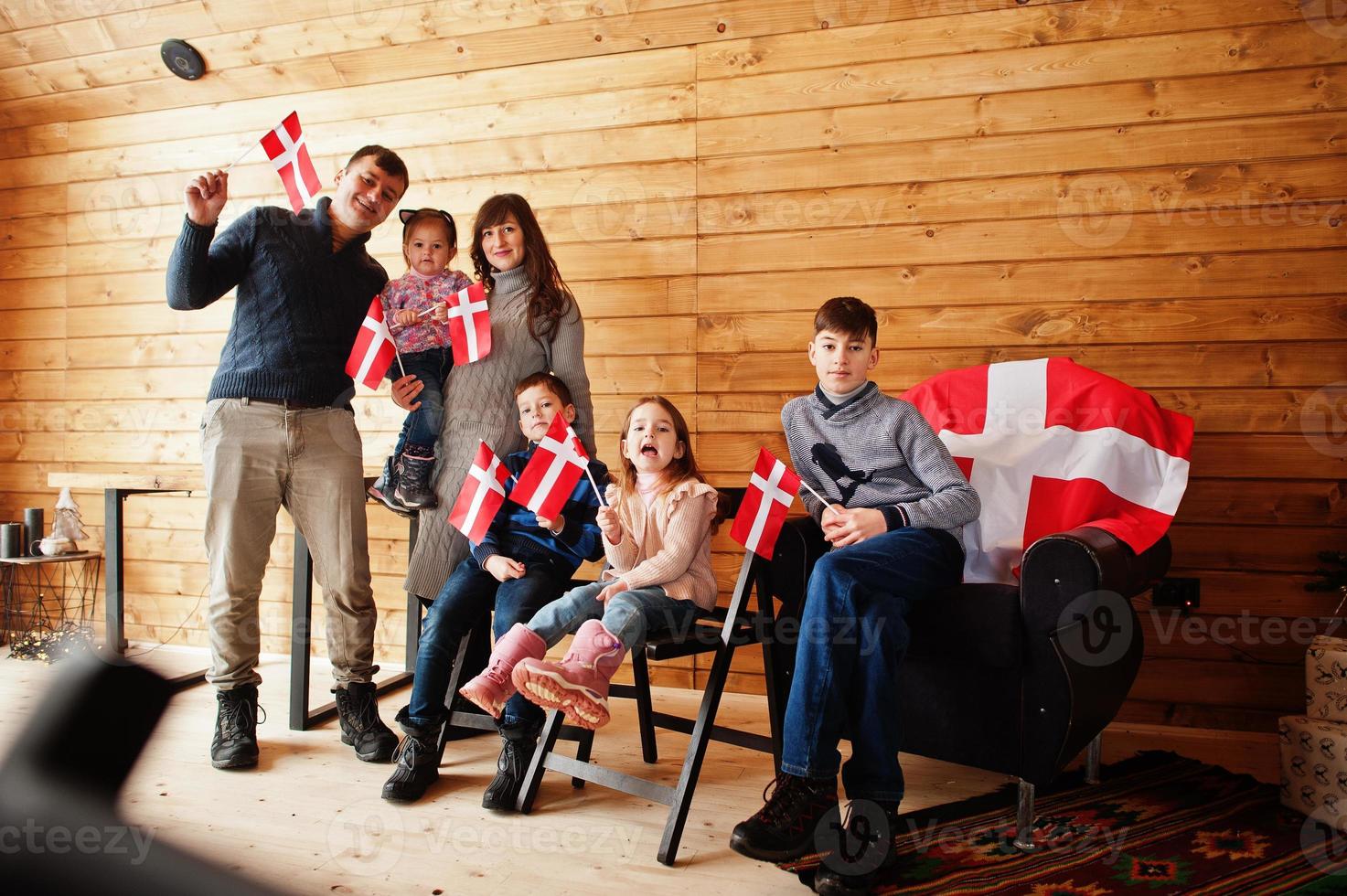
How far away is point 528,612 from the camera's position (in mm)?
2053

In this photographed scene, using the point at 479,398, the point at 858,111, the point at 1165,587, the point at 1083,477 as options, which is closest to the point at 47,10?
the point at 479,398

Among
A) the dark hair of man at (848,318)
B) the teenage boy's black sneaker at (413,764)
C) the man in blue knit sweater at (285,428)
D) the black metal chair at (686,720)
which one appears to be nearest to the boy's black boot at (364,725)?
the man in blue knit sweater at (285,428)

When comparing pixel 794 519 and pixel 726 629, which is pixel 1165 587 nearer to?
pixel 794 519

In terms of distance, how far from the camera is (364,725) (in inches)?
91.5

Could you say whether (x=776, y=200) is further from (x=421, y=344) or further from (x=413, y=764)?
(x=413, y=764)

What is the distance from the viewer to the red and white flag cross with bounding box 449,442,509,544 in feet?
7.06

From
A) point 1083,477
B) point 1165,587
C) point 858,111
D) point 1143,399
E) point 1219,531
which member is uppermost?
point 858,111

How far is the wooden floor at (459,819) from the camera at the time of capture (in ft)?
5.46

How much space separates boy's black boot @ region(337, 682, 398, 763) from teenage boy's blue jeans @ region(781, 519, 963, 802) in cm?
111

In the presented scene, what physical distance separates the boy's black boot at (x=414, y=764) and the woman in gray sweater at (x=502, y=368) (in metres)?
0.39

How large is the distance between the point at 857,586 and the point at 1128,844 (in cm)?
74

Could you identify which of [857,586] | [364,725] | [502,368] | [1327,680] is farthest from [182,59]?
[1327,680]

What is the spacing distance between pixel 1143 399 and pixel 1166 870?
3.63 feet

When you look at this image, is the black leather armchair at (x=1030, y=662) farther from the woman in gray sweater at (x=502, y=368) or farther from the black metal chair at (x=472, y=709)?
the woman in gray sweater at (x=502, y=368)
